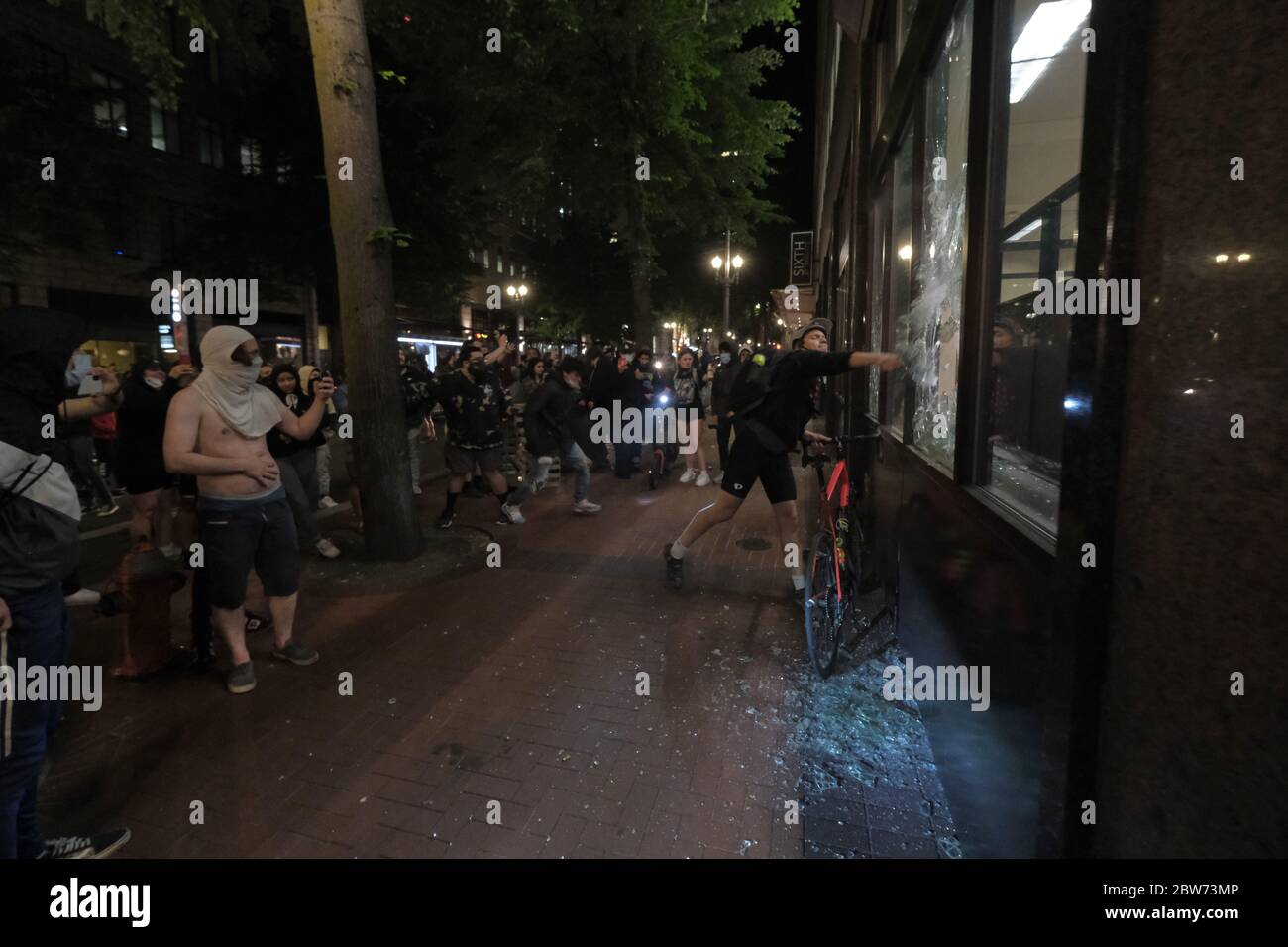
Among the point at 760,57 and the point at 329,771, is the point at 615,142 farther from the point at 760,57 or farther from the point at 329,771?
the point at 329,771

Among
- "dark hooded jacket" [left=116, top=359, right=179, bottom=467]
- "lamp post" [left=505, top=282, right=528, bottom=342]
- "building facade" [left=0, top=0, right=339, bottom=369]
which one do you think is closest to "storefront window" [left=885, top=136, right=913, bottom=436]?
"dark hooded jacket" [left=116, top=359, right=179, bottom=467]

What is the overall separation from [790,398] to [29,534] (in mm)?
3999

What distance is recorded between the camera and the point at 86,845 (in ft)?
8.61

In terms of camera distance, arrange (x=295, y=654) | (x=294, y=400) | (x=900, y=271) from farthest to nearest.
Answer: (x=294, y=400)
(x=900, y=271)
(x=295, y=654)

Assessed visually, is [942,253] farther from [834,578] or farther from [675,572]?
[675,572]

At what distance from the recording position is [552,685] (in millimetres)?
4000

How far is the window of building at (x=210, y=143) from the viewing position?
23.7 m

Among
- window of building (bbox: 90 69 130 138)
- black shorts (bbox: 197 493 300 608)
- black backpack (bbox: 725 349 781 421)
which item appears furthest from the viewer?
window of building (bbox: 90 69 130 138)

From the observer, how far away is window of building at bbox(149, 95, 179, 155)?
875 inches

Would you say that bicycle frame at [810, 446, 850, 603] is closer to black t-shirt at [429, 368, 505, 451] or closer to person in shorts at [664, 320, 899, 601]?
person in shorts at [664, 320, 899, 601]

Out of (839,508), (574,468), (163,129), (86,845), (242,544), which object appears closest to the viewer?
(86,845)

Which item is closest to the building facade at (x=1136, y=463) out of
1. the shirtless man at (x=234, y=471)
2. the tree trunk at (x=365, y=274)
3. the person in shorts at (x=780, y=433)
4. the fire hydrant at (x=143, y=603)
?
the person in shorts at (x=780, y=433)

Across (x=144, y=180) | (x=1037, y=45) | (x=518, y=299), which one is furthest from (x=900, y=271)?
(x=518, y=299)

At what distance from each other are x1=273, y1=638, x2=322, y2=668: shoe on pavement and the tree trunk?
189 centimetres
